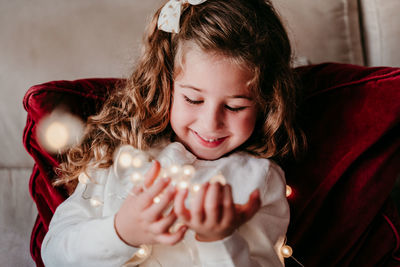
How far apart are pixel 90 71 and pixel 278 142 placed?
29.9 inches

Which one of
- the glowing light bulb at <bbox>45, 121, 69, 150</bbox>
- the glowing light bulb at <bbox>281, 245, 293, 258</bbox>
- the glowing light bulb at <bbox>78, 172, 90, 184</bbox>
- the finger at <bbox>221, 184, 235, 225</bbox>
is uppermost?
the finger at <bbox>221, 184, 235, 225</bbox>

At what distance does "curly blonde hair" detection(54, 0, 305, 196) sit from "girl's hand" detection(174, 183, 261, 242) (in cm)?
36

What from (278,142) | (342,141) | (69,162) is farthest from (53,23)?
(342,141)

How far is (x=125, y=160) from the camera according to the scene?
0.91 metres

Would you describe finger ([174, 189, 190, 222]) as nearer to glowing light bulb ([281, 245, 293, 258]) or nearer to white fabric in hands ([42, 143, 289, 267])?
white fabric in hands ([42, 143, 289, 267])

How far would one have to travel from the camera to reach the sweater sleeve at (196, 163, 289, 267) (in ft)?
2.28

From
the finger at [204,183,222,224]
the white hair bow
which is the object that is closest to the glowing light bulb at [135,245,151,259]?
the finger at [204,183,222,224]

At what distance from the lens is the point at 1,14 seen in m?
1.29

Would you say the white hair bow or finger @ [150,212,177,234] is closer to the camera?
finger @ [150,212,177,234]

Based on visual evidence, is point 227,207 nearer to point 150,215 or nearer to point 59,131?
point 150,215

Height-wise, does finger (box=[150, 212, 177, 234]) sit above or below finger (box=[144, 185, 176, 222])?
below

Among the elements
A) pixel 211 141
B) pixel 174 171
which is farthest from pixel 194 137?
pixel 174 171

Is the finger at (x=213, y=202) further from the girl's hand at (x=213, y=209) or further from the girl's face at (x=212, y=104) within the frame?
the girl's face at (x=212, y=104)

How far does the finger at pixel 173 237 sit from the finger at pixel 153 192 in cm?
7
